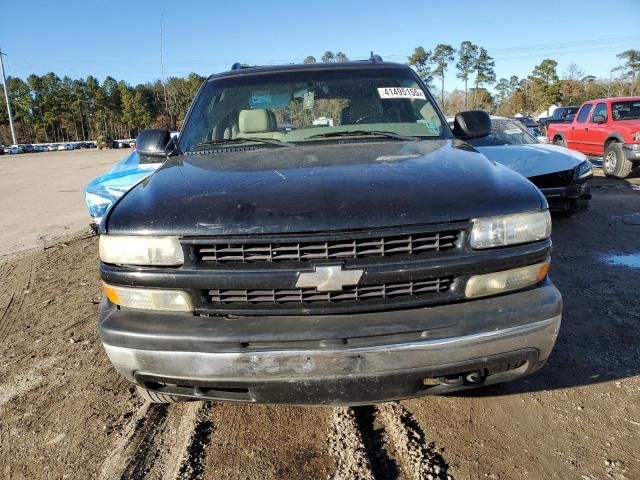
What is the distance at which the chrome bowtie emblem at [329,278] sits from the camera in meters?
1.98

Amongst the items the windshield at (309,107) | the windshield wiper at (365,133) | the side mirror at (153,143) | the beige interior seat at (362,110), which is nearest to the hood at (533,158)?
the windshield at (309,107)

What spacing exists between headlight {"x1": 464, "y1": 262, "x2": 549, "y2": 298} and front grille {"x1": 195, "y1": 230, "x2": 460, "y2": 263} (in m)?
0.20

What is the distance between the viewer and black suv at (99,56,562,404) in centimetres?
199

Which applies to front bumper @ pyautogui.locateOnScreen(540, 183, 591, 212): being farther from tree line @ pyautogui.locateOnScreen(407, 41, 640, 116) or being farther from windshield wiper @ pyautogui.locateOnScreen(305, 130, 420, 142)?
tree line @ pyautogui.locateOnScreen(407, 41, 640, 116)

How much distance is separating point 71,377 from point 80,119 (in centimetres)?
11417

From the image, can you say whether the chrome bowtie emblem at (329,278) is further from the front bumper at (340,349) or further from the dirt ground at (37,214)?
the dirt ground at (37,214)

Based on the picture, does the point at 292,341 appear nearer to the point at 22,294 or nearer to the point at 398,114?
the point at 398,114

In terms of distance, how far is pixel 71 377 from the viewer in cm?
326

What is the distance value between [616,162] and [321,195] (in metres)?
12.0

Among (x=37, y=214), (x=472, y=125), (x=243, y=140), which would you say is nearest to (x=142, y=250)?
(x=243, y=140)

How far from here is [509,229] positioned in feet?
6.93

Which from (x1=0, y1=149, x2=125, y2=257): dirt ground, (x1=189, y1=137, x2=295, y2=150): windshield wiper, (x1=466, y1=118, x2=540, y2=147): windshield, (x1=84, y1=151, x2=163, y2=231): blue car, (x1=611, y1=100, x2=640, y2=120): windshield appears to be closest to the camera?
(x1=189, y1=137, x2=295, y2=150): windshield wiper

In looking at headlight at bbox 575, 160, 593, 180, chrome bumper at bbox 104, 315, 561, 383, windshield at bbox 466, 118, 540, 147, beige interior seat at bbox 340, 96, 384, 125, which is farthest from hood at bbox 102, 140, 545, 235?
windshield at bbox 466, 118, 540, 147

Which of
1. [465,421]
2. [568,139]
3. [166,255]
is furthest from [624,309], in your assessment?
[568,139]
